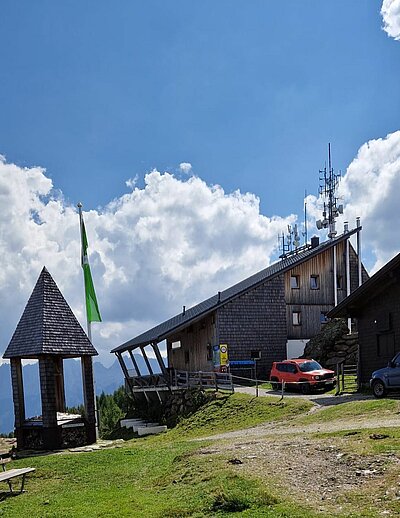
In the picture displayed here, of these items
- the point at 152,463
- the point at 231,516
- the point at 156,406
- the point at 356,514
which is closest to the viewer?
the point at 356,514

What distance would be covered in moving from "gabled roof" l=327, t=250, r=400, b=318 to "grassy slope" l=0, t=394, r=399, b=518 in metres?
7.07

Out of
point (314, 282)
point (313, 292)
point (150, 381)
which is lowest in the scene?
point (150, 381)

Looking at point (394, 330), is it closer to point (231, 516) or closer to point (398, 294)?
point (398, 294)

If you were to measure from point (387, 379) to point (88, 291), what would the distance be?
13.4m

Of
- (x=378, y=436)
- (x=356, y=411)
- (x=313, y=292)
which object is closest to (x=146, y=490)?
(x=378, y=436)

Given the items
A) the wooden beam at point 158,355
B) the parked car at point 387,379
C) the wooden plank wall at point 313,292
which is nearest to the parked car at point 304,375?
the parked car at point 387,379

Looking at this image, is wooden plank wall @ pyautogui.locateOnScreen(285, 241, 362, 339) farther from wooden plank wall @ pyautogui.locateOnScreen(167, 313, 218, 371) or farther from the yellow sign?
the yellow sign

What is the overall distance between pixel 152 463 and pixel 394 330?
47.4 feet

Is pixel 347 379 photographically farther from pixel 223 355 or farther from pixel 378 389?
pixel 378 389

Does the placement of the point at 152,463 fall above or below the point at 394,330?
below

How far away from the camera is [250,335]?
1468 inches

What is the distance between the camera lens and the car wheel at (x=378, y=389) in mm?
21625

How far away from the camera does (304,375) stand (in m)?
28.4

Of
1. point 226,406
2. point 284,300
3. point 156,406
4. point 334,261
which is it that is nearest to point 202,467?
point 226,406
